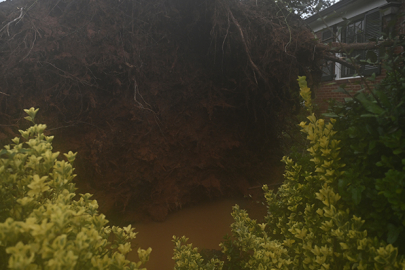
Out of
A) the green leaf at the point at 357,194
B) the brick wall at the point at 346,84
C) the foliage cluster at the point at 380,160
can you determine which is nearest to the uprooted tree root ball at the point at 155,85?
the brick wall at the point at 346,84

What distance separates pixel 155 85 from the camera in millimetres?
2186

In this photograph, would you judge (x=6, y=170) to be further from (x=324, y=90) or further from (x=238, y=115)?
(x=324, y=90)

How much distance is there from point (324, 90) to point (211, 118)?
6882mm

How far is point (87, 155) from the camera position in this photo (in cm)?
206

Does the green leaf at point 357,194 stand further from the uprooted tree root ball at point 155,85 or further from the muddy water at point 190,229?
the muddy water at point 190,229

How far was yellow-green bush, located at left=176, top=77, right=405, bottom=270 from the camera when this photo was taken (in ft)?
4.05

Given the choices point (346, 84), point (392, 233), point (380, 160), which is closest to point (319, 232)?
point (392, 233)

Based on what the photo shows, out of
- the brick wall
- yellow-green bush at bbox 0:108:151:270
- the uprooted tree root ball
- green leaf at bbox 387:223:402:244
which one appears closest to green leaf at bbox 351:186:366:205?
green leaf at bbox 387:223:402:244

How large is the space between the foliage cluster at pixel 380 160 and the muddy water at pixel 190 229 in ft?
4.40

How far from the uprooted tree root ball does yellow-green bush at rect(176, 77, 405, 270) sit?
70cm

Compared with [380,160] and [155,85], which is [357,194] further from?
[155,85]

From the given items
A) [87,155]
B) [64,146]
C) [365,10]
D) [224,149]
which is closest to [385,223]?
[224,149]

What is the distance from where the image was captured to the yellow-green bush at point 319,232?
48.6 inches

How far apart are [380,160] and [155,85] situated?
166 cm
